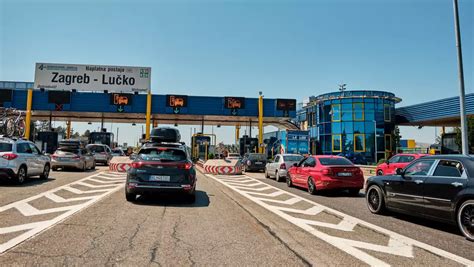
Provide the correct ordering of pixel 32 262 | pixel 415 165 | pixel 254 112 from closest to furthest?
pixel 32 262, pixel 415 165, pixel 254 112

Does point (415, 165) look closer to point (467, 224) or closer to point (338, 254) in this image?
point (467, 224)

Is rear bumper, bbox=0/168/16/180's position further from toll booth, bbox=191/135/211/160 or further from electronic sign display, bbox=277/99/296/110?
toll booth, bbox=191/135/211/160

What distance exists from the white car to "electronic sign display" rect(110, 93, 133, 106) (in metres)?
18.5

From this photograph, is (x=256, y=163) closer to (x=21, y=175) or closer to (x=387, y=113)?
(x=21, y=175)

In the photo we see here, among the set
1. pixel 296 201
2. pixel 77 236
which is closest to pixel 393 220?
pixel 296 201

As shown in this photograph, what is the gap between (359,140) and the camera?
37.5 m

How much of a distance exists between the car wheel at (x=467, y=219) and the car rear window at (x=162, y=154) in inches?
248

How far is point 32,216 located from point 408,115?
37.8m

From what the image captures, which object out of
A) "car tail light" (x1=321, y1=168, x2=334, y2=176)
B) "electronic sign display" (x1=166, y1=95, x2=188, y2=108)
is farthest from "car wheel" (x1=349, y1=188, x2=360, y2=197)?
"electronic sign display" (x1=166, y1=95, x2=188, y2=108)

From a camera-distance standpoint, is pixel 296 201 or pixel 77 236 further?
pixel 296 201

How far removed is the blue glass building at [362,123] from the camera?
37.3 meters

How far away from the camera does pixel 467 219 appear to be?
593 centimetres

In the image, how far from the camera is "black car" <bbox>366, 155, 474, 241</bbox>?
597 centimetres

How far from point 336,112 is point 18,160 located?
1307 inches
